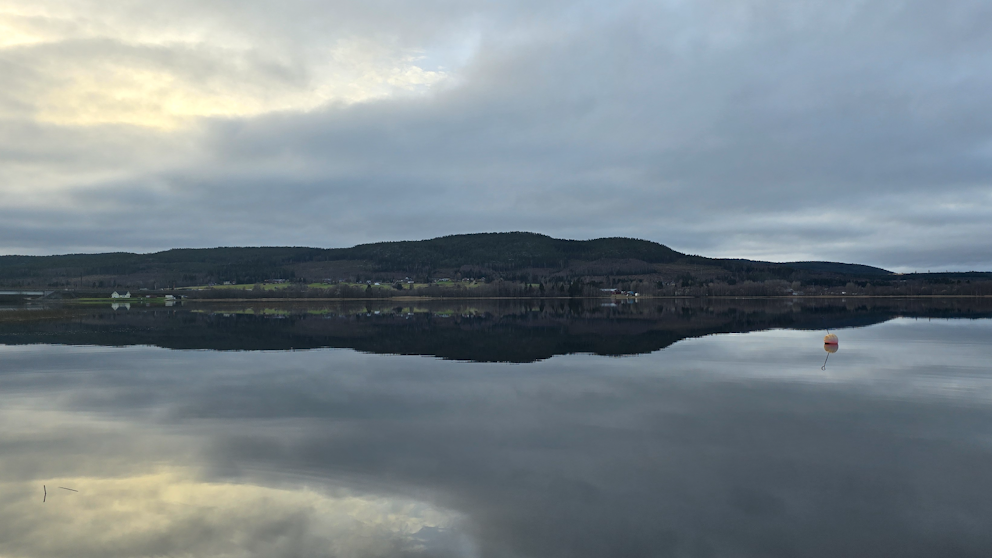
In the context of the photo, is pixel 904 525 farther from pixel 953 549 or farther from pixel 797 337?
pixel 797 337

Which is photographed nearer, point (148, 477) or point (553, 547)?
point (553, 547)

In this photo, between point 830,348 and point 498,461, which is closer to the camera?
point 498,461

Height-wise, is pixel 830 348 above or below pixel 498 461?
above

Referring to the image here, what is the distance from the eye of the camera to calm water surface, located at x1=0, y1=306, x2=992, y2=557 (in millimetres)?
9438

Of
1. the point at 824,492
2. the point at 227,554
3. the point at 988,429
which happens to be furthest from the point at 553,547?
the point at 988,429

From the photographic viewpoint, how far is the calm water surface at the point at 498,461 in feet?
31.0

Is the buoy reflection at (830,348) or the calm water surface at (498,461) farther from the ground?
the buoy reflection at (830,348)

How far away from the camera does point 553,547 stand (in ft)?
29.7

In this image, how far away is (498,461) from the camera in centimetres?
1337

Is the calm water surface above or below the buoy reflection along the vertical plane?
below

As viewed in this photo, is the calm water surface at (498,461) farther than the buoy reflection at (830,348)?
No

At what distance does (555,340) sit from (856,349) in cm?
2043

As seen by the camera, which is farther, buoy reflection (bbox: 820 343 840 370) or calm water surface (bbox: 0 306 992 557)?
buoy reflection (bbox: 820 343 840 370)

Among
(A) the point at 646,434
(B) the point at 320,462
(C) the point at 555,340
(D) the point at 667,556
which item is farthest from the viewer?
(C) the point at 555,340
